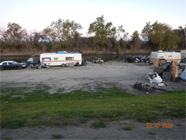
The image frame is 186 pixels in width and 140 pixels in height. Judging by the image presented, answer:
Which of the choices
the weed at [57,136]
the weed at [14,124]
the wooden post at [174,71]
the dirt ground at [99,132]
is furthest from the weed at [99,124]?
the wooden post at [174,71]

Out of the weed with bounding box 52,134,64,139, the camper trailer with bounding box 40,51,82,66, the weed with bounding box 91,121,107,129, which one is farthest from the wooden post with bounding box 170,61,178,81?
the camper trailer with bounding box 40,51,82,66

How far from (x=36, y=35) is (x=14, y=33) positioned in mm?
9701

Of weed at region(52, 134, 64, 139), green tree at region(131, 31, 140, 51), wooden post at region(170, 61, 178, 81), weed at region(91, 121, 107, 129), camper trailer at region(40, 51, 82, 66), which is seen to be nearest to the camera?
weed at region(52, 134, 64, 139)

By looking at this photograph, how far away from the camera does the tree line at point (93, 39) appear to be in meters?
65.2

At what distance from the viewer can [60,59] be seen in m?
28.4

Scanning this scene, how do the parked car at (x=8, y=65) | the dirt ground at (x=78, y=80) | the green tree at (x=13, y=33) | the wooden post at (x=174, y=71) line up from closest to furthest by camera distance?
the dirt ground at (x=78, y=80)
the wooden post at (x=174, y=71)
the parked car at (x=8, y=65)
the green tree at (x=13, y=33)

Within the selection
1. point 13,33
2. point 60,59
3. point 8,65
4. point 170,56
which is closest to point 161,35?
point 170,56

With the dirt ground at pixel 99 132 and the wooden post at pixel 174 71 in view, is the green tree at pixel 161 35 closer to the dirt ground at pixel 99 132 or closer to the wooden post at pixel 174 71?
the wooden post at pixel 174 71

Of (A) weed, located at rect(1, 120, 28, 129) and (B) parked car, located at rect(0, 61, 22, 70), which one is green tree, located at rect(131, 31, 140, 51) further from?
(A) weed, located at rect(1, 120, 28, 129)

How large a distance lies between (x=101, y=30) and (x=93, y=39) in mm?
6242

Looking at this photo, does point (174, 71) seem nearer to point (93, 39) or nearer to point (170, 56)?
point (170, 56)

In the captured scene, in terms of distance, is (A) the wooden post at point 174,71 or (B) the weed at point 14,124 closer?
(B) the weed at point 14,124

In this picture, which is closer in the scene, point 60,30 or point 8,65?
point 8,65

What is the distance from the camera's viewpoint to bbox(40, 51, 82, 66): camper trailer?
89.9 ft
